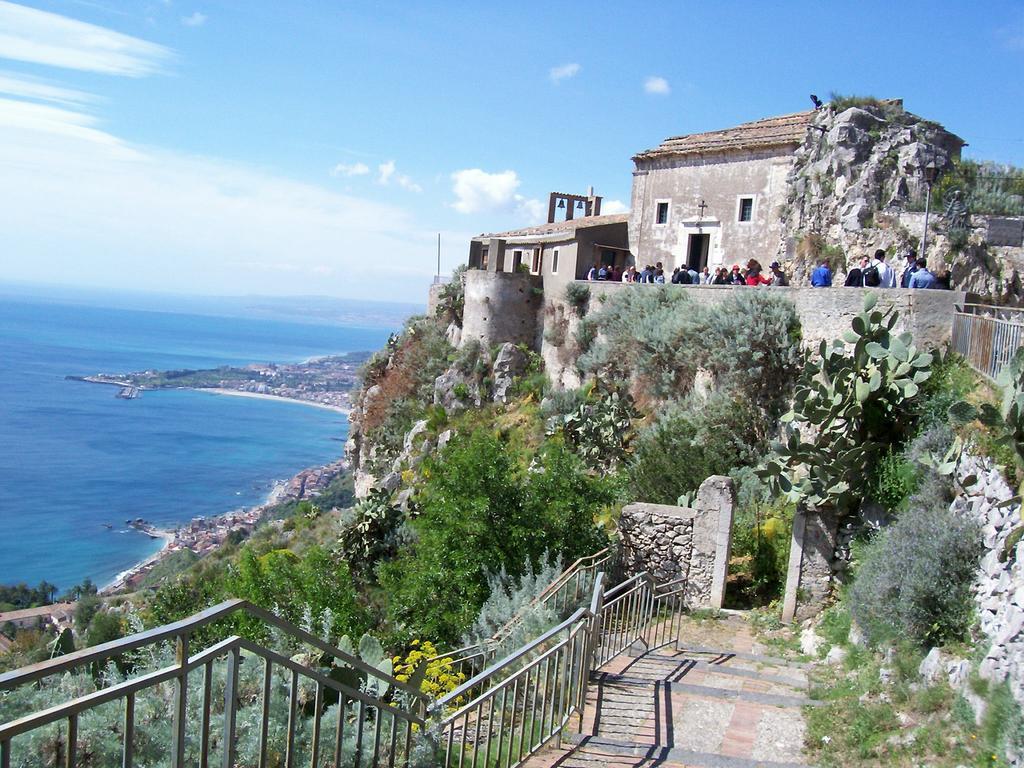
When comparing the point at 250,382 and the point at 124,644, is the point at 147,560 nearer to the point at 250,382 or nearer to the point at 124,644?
the point at 124,644

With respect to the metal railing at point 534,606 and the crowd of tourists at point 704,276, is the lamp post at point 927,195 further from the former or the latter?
the metal railing at point 534,606

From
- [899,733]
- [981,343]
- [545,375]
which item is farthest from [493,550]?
[545,375]

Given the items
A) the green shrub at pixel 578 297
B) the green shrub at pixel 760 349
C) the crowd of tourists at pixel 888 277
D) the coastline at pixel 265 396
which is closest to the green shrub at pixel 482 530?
the green shrub at pixel 760 349

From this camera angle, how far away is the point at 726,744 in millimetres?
7176

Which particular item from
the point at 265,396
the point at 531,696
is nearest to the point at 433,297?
the point at 531,696

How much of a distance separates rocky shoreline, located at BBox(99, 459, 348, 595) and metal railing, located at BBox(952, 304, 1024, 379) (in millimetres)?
42801

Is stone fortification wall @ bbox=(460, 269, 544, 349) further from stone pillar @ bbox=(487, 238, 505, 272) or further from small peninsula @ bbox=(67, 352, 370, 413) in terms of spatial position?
small peninsula @ bbox=(67, 352, 370, 413)

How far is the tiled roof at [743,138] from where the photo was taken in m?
24.8

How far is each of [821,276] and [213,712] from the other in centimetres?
1608

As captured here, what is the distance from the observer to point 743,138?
2614 cm

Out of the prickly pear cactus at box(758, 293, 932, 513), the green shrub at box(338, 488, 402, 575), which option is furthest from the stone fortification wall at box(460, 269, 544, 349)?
the prickly pear cactus at box(758, 293, 932, 513)

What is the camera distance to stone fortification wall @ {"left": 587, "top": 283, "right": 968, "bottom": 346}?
1437 cm

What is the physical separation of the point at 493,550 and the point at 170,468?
276 feet

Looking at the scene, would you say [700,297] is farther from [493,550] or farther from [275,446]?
[275,446]
